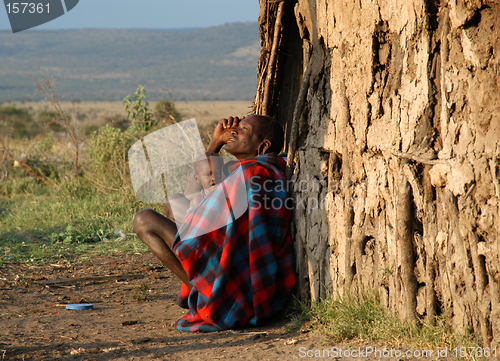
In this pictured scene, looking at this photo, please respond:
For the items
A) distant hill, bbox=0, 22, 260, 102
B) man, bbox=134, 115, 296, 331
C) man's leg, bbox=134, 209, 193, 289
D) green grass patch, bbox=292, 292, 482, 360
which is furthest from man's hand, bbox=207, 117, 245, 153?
distant hill, bbox=0, 22, 260, 102

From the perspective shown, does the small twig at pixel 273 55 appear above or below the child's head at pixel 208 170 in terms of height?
above

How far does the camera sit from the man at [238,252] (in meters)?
2.95

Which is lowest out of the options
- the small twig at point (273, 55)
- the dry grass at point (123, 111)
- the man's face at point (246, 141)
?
the man's face at point (246, 141)

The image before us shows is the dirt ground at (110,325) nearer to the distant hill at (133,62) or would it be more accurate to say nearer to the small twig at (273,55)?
the small twig at (273,55)

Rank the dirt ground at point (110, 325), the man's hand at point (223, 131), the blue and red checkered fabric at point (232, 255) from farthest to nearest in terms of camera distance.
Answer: the man's hand at point (223, 131)
the blue and red checkered fabric at point (232, 255)
the dirt ground at point (110, 325)

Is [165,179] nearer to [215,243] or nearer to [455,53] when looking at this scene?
[215,243]

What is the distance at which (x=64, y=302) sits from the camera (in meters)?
3.73

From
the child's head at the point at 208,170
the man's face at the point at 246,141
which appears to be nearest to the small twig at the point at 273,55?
the child's head at the point at 208,170

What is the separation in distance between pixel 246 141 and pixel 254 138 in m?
0.06

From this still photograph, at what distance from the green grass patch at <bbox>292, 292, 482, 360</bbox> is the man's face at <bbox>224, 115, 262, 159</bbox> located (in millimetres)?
1144

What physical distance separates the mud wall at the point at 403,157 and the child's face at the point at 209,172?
0.81m

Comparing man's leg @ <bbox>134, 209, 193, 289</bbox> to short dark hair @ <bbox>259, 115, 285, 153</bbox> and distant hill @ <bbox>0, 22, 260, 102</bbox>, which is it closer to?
short dark hair @ <bbox>259, 115, 285, 153</bbox>

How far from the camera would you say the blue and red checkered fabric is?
2.95 metres

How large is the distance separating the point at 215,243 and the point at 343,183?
876 millimetres
